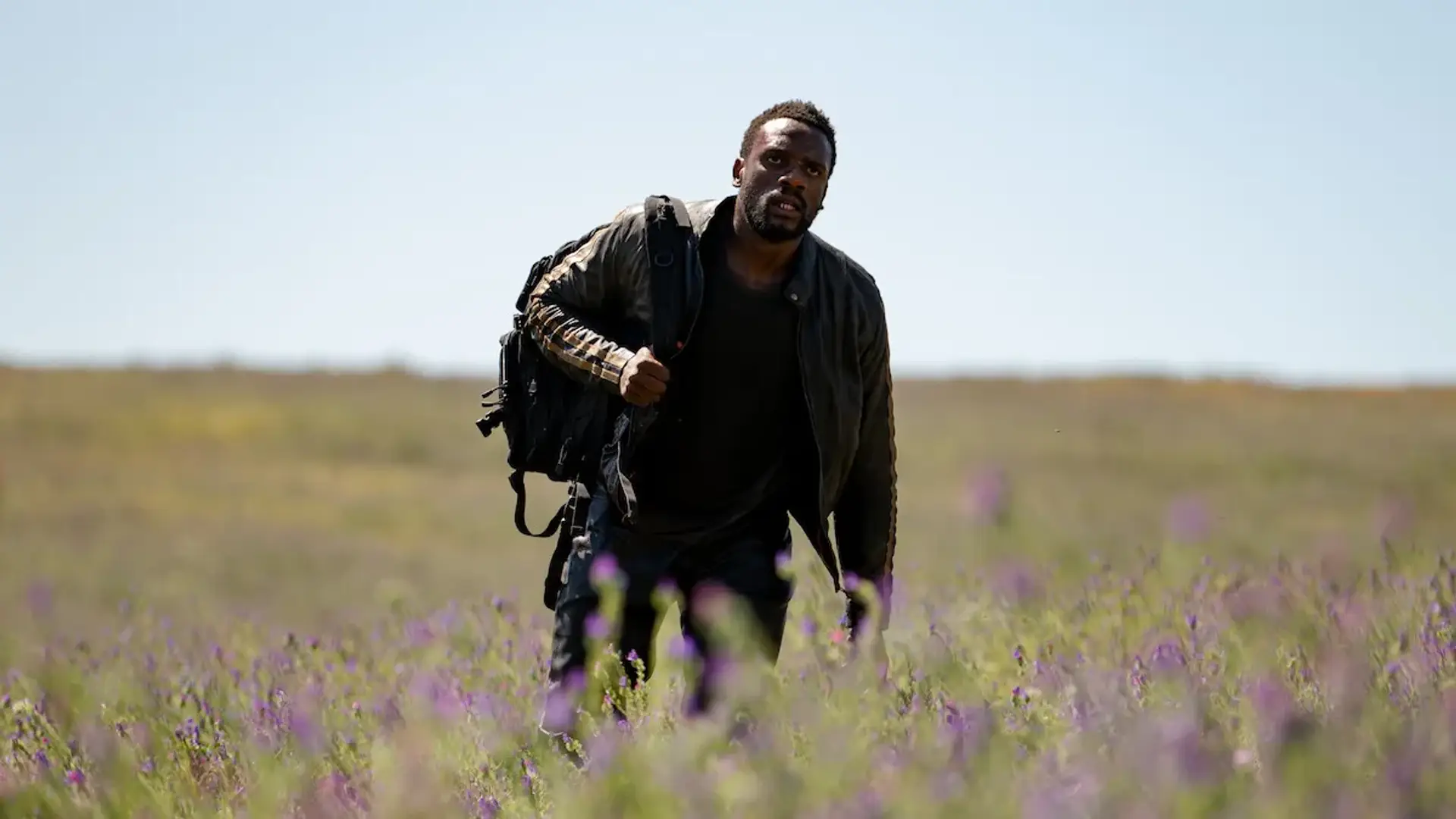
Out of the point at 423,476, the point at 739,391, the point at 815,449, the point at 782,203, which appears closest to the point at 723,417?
the point at 739,391

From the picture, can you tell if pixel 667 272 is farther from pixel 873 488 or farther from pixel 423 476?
pixel 423 476

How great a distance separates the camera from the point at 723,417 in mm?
4289

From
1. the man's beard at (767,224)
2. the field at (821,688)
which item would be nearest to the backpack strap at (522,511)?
the field at (821,688)

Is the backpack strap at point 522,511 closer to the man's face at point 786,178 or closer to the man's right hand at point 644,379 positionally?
the man's right hand at point 644,379

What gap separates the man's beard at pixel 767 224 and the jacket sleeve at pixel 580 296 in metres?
0.34

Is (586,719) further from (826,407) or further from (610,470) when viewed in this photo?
(826,407)

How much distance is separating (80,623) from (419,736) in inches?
259

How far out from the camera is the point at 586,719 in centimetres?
395

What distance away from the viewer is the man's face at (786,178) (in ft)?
13.5

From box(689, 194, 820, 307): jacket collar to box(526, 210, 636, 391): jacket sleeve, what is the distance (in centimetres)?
19

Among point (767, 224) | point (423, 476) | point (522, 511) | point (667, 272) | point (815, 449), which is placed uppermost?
point (767, 224)

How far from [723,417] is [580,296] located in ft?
1.63

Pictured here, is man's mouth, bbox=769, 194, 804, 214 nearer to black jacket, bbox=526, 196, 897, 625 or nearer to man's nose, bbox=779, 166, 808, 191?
man's nose, bbox=779, 166, 808, 191

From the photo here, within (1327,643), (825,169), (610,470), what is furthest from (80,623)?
(1327,643)
